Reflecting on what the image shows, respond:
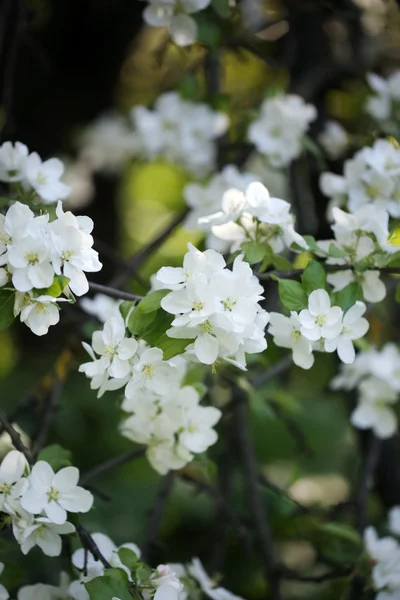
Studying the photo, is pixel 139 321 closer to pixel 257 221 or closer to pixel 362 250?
pixel 257 221

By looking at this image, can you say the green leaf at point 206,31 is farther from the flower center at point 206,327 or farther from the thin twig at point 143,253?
the flower center at point 206,327

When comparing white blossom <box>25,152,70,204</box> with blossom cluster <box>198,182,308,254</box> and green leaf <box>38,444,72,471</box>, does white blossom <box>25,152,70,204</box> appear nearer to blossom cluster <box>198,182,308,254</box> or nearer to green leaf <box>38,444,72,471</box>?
blossom cluster <box>198,182,308,254</box>

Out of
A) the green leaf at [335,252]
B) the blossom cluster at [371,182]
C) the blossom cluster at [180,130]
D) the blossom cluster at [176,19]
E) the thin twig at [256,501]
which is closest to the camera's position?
the green leaf at [335,252]

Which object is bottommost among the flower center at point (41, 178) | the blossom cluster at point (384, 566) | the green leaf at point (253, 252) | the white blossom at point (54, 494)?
the blossom cluster at point (384, 566)

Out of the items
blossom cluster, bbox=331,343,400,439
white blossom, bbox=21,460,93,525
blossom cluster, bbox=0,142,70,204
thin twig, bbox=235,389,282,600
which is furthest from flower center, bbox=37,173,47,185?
blossom cluster, bbox=331,343,400,439

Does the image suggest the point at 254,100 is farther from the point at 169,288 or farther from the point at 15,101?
the point at 169,288

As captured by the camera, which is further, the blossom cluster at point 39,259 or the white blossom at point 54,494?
the white blossom at point 54,494

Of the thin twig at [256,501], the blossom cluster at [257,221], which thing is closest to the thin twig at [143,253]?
the thin twig at [256,501]
